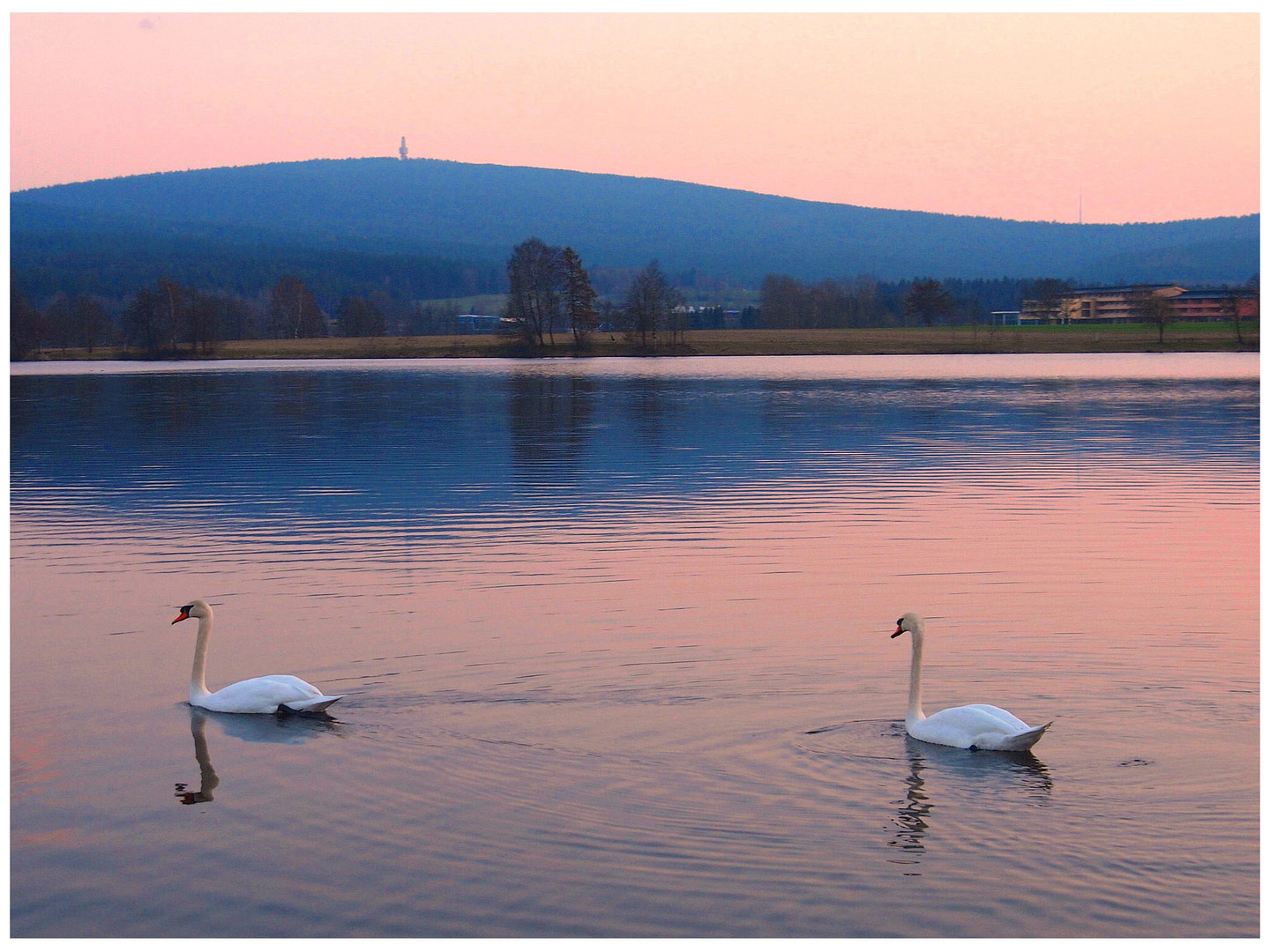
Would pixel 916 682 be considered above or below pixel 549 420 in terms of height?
below

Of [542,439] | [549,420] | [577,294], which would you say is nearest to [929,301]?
[577,294]

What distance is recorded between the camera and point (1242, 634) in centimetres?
1433

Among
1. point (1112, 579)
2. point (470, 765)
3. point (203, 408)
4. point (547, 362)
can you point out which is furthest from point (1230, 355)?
point (470, 765)

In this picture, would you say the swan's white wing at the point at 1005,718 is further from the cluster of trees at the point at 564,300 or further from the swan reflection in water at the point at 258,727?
the cluster of trees at the point at 564,300

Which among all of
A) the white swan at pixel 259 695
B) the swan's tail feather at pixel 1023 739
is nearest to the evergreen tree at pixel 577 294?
the white swan at pixel 259 695

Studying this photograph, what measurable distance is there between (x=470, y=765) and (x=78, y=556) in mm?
11292

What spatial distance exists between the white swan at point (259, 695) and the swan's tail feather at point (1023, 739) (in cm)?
523

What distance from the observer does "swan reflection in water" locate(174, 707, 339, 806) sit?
11.2 meters

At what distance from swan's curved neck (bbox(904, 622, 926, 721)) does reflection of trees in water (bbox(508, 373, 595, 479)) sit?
18336 mm

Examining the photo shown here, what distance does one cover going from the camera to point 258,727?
1166 centimetres

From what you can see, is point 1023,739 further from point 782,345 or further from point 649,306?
point 782,345

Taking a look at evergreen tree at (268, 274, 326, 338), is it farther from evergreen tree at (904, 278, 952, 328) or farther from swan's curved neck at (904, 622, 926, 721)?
swan's curved neck at (904, 622, 926, 721)

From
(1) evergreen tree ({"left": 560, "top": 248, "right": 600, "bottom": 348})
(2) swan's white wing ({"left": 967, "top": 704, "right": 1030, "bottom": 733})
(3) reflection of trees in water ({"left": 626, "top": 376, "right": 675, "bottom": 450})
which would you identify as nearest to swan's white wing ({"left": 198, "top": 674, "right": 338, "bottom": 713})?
(2) swan's white wing ({"left": 967, "top": 704, "right": 1030, "bottom": 733})

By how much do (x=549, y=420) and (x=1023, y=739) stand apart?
116ft
